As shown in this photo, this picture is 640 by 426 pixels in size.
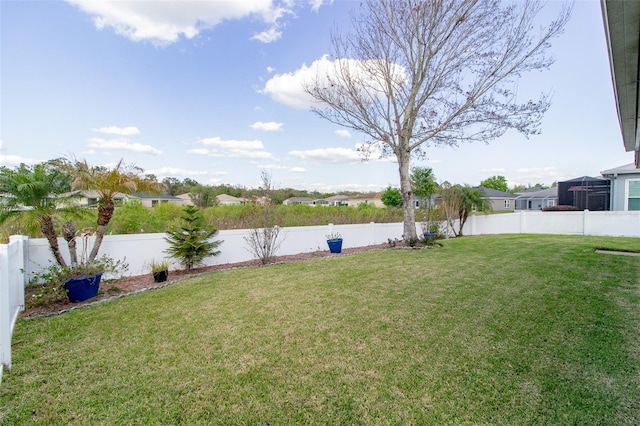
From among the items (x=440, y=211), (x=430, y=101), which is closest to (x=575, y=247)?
(x=440, y=211)

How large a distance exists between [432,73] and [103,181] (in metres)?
9.39

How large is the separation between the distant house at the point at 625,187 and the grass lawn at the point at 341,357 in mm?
11886

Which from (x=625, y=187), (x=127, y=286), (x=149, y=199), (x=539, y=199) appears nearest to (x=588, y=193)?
(x=625, y=187)

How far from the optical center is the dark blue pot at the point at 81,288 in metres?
4.41

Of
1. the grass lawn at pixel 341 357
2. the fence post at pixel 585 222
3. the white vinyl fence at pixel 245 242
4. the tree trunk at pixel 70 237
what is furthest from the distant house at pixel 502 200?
the tree trunk at pixel 70 237

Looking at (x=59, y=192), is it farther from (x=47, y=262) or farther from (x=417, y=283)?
(x=417, y=283)

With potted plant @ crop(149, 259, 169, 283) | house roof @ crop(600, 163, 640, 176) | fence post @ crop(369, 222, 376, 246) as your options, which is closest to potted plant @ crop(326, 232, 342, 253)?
fence post @ crop(369, 222, 376, 246)

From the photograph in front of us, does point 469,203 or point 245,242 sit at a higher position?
point 469,203

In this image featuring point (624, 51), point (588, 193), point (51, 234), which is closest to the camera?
point (624, 51)

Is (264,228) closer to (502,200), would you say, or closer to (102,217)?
(102,217)

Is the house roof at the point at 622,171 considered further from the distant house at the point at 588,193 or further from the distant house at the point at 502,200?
the distant house at the point at 502,200

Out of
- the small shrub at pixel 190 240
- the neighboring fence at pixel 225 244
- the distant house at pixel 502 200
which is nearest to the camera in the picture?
the neighboring fence at pixel 225 244

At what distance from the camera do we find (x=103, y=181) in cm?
496

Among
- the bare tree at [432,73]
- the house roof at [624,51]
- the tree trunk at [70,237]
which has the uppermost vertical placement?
the bare tree at [432,73]
